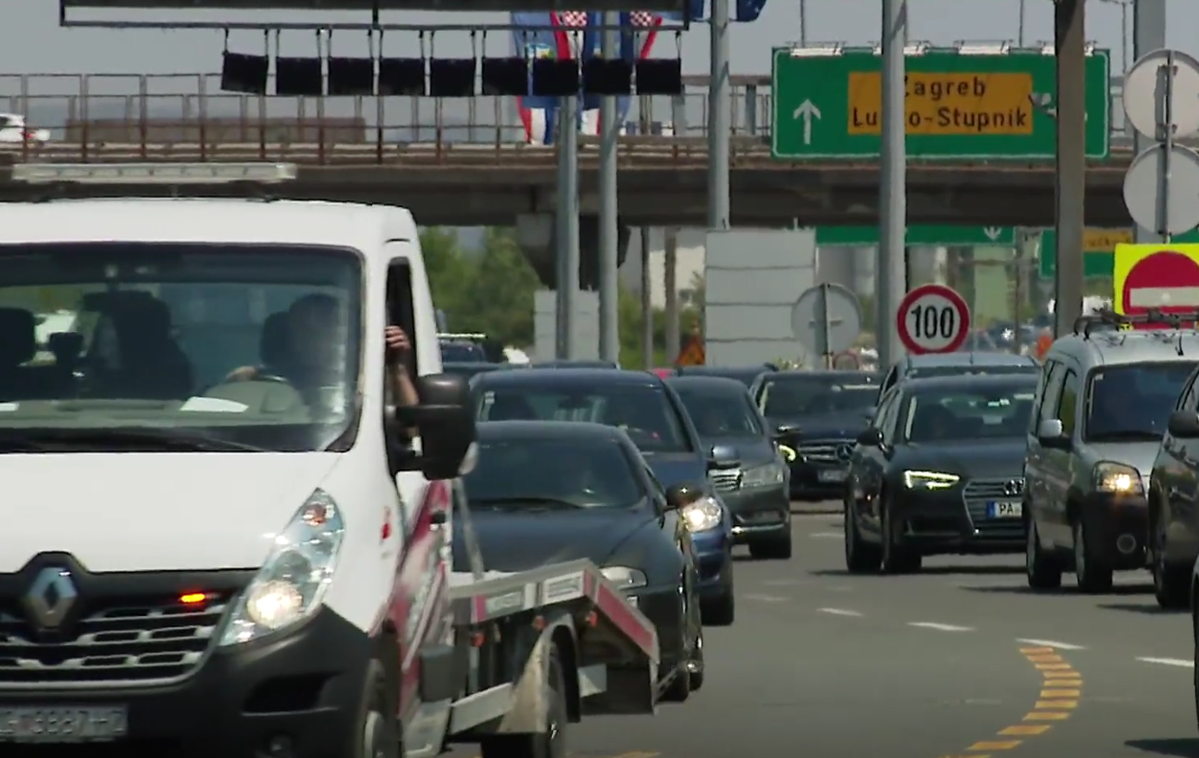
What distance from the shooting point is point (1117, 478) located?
24031 mm

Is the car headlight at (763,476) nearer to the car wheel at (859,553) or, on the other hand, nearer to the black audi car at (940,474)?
the black audi car at (940,474)

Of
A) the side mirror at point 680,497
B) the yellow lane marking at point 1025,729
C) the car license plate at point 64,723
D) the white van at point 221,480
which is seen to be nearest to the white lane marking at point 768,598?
the side mirror at point 680,497

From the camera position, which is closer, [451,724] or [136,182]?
[451,724]

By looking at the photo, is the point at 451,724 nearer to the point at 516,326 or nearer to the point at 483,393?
the point at 483,393

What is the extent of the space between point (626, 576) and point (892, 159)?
2830 centimetres

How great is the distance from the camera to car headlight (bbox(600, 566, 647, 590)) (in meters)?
15.8

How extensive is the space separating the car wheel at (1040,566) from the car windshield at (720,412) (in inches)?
210

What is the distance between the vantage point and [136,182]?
11938 mm

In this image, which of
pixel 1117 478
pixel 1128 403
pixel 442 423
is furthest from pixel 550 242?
pixel 442 423

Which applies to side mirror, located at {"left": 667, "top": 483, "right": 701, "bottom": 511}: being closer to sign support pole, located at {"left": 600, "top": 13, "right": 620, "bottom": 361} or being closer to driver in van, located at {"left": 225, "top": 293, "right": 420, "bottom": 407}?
driver in van, located at {"left": 225, "top": 293, "right": 420, "bottom": 407}

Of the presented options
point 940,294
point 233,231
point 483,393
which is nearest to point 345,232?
point 233,231

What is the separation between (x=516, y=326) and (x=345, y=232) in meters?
177

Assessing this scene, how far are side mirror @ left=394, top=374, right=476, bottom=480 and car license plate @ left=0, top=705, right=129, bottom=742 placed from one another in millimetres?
1298

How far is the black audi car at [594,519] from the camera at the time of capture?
15.9 metres
